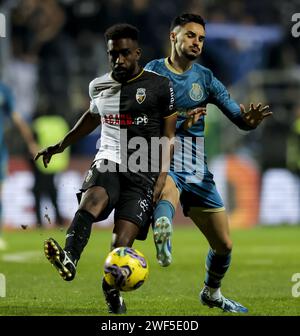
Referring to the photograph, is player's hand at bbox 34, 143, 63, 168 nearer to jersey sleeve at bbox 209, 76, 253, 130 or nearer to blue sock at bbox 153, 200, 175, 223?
blue sock at bbox 153, 200, 175, 223

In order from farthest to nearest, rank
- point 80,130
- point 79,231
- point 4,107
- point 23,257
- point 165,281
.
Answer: point 4,107 < point 23,257 < point 165,281 < point 80,130 < point 79,231

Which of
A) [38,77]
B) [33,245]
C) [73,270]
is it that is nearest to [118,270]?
[73,270]

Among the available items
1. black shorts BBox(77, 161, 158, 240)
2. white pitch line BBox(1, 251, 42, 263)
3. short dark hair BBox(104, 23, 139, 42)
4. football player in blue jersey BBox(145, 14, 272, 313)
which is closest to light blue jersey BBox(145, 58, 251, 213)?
football player in blue jersey BBox(145, 14, 272, 313)

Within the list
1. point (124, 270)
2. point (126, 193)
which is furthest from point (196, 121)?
point (124, 270)

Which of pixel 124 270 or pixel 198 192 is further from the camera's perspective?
pixel 198 192

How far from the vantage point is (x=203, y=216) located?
8.27 metres

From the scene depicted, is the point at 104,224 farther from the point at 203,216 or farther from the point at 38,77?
the point at 203,216

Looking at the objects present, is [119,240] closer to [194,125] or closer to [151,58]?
[194,125]

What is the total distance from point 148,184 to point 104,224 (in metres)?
11.7

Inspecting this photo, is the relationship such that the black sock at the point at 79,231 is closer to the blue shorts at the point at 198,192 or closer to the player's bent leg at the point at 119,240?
the player's bent leg at the point at 119,240

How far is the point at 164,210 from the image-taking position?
24.6 feet

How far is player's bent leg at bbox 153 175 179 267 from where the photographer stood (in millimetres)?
7145

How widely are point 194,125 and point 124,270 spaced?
1694 mm

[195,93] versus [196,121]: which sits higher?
[195,93]
